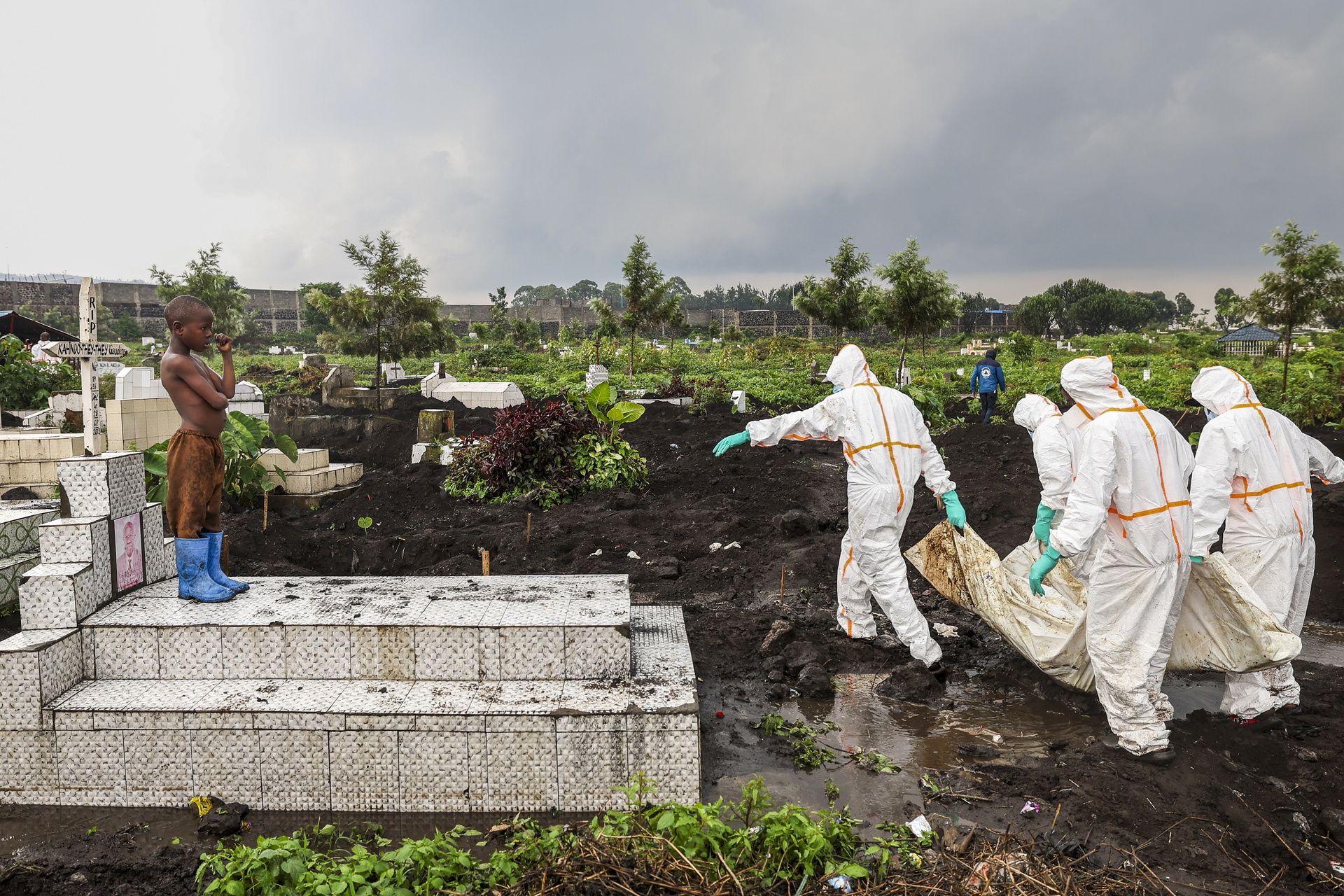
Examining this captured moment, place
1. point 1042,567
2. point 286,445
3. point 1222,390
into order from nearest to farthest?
point 1042,567, point 1222,390, point 286,445

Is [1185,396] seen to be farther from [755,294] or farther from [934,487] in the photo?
[755,294]

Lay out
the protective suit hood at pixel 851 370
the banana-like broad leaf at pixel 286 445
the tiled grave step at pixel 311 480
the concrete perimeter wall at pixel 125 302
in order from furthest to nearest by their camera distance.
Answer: the concrete perimeter wall at pixel 125 302 → the tiled grave step at pixel 311 480 → the banana-like broad leaf at pixel 286 445 → the protective suit hood at pixel 851 370

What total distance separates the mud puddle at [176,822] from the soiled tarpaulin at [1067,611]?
8.64 feet

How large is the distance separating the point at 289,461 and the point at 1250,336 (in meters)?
42.5

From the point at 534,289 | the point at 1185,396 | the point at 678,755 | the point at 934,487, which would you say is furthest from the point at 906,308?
the point at 534,289

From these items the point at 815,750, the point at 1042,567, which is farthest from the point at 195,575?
the point at 1042,567

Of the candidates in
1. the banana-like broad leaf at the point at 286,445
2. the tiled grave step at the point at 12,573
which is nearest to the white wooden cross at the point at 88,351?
the tiled grave step at the point at 12,573

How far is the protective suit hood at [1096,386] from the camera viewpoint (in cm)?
375

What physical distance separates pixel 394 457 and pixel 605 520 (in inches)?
209

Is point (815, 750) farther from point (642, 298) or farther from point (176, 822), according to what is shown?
point (642, 298)

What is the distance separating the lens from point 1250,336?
37.1m

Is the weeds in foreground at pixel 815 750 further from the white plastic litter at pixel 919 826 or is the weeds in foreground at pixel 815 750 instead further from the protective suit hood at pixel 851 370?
the protective suit hood at pixel 851 370

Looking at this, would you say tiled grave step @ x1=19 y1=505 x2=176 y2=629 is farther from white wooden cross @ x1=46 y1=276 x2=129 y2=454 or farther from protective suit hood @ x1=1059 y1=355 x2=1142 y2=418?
protective suit hood @ x1=1059 y1=355 x2=1142 y2=418

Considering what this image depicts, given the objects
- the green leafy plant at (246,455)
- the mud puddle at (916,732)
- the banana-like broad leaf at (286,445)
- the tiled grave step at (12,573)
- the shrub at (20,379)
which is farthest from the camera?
the shrub at (20,379)
